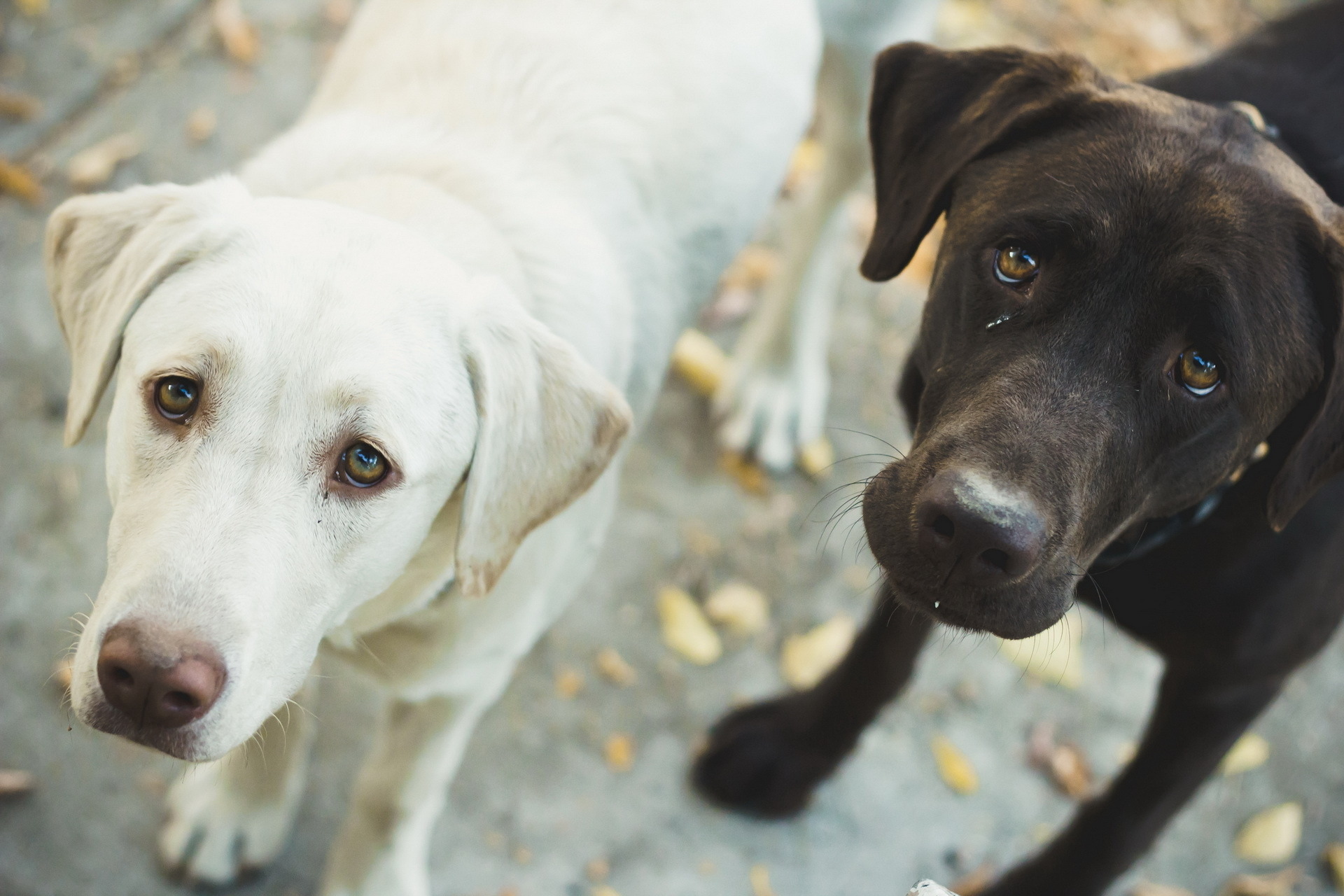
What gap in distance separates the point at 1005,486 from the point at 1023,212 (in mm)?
528

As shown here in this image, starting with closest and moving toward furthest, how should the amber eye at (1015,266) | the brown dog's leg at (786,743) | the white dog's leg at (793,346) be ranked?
the amber eye at (1015,266)
the brown dog's leg at (786,743)
the white dog's leg at (793,346)

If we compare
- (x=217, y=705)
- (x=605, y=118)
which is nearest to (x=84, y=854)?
(x=217, y=705)

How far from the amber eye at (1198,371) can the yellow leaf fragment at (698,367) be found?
222cm

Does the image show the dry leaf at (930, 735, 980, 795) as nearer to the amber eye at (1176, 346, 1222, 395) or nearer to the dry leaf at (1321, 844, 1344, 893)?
the dry leaf at (1321, 844, 1344, 893)

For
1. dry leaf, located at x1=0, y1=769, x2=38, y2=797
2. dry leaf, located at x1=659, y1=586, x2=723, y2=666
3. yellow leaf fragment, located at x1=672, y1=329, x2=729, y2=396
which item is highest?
yellow leaf fragment, located at x1=672, y1=329, x2=729, y2=396

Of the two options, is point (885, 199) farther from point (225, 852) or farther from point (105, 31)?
point (105, 31)

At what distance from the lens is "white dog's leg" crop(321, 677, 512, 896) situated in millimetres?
2510

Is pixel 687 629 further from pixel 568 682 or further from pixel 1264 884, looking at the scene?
pixel 1264 884

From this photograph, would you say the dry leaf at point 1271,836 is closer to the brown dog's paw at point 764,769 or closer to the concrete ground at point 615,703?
the concrete ground at point 615,703

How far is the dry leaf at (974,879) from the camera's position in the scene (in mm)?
3139

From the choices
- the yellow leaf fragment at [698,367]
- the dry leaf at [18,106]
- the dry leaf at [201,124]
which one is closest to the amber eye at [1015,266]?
the yellow leaf fragment at [698,367]

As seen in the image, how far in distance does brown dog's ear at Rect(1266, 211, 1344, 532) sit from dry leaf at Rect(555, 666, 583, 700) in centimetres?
197

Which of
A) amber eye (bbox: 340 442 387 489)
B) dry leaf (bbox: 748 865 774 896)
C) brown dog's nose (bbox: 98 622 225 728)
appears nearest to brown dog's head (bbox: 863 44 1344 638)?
amber eye (bbox: 340 442 387 489)

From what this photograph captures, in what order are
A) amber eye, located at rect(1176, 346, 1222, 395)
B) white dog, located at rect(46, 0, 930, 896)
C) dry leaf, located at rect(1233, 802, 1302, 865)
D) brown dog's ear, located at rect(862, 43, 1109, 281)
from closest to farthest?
white dog, located at rect(46, 0, 930, 896) < amber eye, located at rect(1176, 346, 1222, 395) < brown dog's ear, located at rect(862, 43, 1109, 281) < dry leaf, located at rect(1233, 802, 1302, 865)
